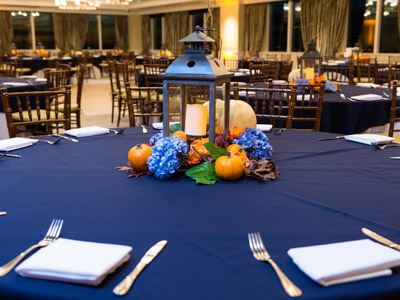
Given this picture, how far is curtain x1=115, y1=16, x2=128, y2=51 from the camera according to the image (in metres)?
19.9

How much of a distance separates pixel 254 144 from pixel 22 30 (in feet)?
61.1

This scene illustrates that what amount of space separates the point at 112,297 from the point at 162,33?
63.3 ft

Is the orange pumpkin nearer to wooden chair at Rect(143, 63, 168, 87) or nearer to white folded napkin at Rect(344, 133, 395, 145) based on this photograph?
white folded napkin at Rect(344, 133, 395, 145)

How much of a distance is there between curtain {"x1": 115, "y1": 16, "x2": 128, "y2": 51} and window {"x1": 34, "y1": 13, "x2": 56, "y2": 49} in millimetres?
2921

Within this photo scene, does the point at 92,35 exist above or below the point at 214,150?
above

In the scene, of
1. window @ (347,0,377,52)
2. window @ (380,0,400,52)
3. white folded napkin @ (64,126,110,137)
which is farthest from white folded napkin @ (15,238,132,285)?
window @ (347,0,377,52)

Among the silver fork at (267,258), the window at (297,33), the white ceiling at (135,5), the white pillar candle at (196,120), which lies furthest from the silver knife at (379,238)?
the white ceiling at (135,5)

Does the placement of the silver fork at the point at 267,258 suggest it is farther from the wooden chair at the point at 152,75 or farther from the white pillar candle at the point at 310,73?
the wooden chair at the point at 152,75

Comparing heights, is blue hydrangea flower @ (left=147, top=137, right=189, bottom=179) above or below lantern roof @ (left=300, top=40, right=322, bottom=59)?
A: below

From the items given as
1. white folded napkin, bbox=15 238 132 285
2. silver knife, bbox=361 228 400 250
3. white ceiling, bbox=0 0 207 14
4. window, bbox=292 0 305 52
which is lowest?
silver knife, bbox=361 228 400 250

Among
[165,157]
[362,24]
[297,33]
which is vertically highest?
[362,24]

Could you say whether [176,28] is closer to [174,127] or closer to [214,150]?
[174,127]

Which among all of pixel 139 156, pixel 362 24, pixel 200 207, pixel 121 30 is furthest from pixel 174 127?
pixel 121 30

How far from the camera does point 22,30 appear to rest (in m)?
17.8
